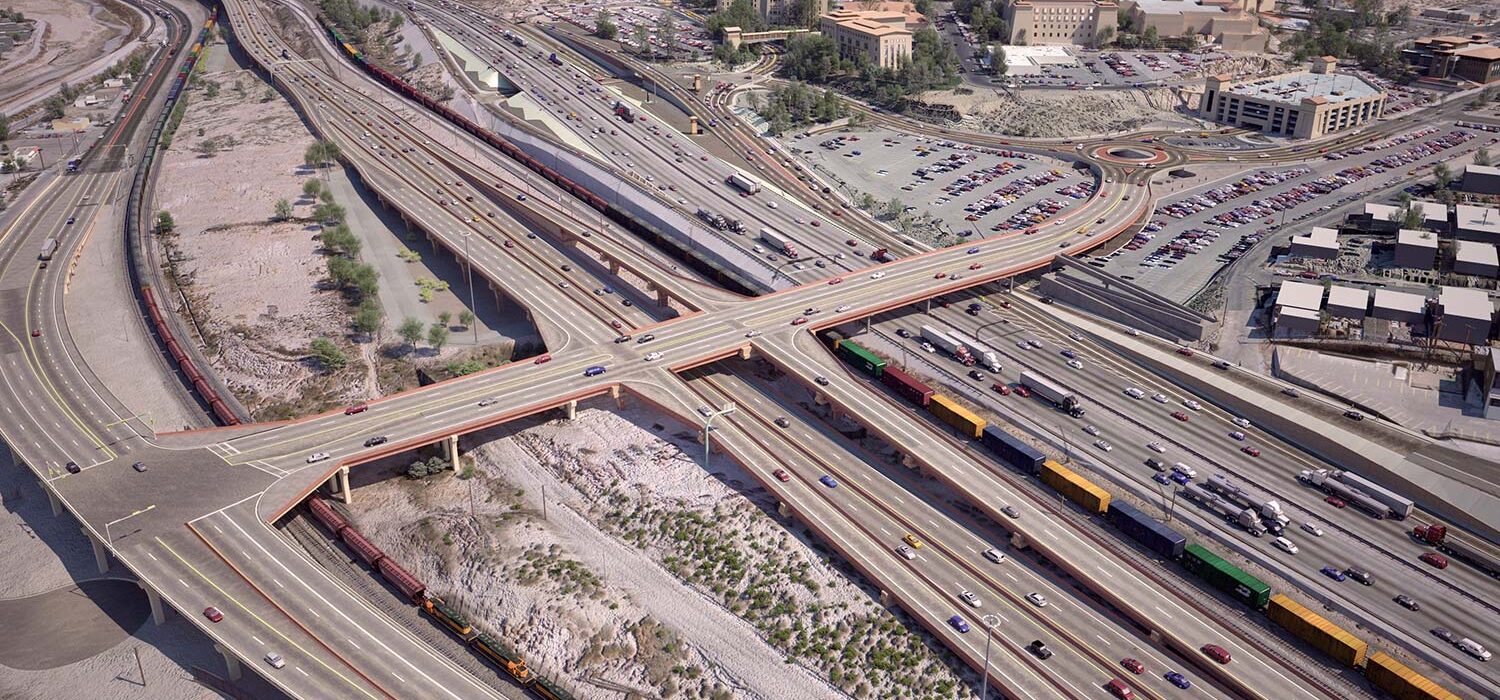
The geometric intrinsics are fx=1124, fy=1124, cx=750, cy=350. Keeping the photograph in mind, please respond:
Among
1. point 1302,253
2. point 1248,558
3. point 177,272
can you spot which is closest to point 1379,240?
point 1302,253

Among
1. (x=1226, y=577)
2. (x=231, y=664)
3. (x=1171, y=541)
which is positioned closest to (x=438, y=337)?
(x=231, y=664)

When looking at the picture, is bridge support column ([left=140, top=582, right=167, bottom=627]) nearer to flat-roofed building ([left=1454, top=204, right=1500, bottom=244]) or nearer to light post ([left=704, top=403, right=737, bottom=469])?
light post ([left=704, top=403, right=737, bottom=469])

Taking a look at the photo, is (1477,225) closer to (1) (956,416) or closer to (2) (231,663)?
(1) (956,416)

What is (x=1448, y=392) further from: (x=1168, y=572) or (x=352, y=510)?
(x=352, y=510)

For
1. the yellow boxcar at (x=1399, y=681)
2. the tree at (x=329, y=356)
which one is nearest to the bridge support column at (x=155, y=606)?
the tree at (x=329, y=356)

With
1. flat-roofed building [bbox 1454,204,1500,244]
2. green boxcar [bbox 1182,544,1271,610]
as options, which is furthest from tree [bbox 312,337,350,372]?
flat-roofed building [bbox 1454,204,1500,244]
